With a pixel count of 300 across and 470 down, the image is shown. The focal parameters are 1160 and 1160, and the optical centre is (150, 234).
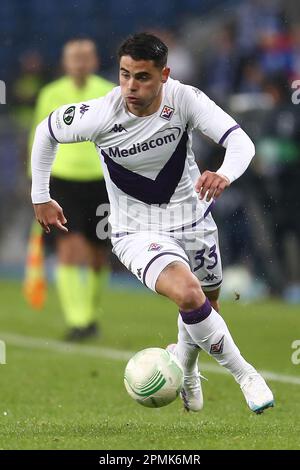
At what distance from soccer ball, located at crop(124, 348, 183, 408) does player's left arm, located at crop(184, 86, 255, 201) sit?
877 mm

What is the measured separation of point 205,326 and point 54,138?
52.8 inches

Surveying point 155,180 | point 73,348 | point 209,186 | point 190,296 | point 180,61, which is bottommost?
point 73,348

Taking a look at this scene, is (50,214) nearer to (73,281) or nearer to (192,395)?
(192,395)

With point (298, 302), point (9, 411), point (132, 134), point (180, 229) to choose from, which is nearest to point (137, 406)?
point (9, 411)

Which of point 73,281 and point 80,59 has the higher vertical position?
point 80,59

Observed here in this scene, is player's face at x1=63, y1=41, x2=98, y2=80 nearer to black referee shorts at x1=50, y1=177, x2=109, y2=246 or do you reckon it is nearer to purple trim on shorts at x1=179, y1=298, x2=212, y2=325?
black referee shorts at x1=50, y1=177, x2=109, y2=246

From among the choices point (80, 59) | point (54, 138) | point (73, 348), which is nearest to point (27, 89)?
point (80, 59)

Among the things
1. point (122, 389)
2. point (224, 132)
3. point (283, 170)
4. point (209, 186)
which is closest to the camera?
point (209, 186)

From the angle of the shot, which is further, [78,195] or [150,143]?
[78,195]

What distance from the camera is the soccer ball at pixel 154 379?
577cm

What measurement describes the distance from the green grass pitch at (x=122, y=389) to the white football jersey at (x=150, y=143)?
112 cm

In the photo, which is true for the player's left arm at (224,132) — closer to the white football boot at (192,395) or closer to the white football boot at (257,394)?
the white football boot at (257,394)

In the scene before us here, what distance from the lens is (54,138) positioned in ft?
20.7
